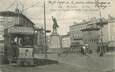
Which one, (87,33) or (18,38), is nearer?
(18,38)

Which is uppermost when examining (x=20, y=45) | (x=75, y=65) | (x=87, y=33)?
(x=87, y=33)

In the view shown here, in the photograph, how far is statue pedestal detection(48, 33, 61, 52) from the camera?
2.80 meters

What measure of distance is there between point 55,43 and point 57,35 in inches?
3.5

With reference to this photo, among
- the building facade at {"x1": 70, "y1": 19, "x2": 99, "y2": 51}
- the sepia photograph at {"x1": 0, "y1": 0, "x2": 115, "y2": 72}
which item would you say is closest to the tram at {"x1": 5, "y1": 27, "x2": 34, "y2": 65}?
the sepia photograph at {"x1": 0, "y1": 0, "x2": 115, "y2": 72}

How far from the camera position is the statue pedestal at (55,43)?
9.18 ft

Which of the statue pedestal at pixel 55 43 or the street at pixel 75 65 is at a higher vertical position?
the statue pedestal at pixel 55 43

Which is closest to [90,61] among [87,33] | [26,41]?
[87,33]

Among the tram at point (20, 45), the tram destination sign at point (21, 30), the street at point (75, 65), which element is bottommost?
the street at point (75, 65)

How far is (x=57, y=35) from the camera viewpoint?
281cm

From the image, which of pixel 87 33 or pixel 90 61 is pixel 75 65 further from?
pixel 87 33

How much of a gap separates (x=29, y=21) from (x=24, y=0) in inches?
8.4

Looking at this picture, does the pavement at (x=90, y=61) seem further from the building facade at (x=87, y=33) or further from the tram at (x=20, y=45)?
the tram at (x=20, y=45)

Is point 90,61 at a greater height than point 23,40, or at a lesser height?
lesser

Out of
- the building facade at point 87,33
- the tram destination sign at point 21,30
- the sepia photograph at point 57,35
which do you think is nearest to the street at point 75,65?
the sepia photograph at point 57,35
